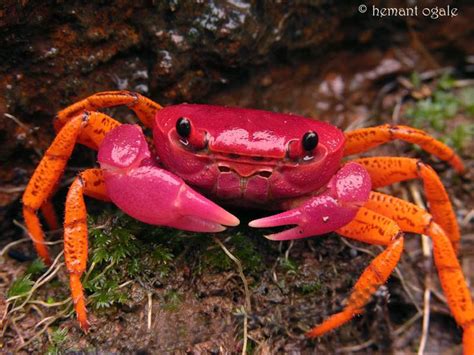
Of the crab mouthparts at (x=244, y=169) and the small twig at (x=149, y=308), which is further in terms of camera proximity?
the small twig at (x=149, y=308)

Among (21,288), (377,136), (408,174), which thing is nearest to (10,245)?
(21,288)

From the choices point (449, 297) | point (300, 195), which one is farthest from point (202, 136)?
point (449, 297)

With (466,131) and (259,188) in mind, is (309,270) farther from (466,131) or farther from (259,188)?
(466,131)

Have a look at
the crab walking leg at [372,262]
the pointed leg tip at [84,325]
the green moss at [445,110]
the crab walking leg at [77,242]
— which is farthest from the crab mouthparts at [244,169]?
the green moss at [445,110]

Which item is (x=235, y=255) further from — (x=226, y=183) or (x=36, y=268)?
(x=36, y=268)

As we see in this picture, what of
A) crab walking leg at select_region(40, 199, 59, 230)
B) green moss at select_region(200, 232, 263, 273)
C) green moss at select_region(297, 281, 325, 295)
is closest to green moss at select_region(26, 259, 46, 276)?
crab walking leg at select_region(40, 199, 59, 230)

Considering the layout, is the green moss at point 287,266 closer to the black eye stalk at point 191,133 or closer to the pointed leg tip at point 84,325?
the black eye stalk at point 191,133
